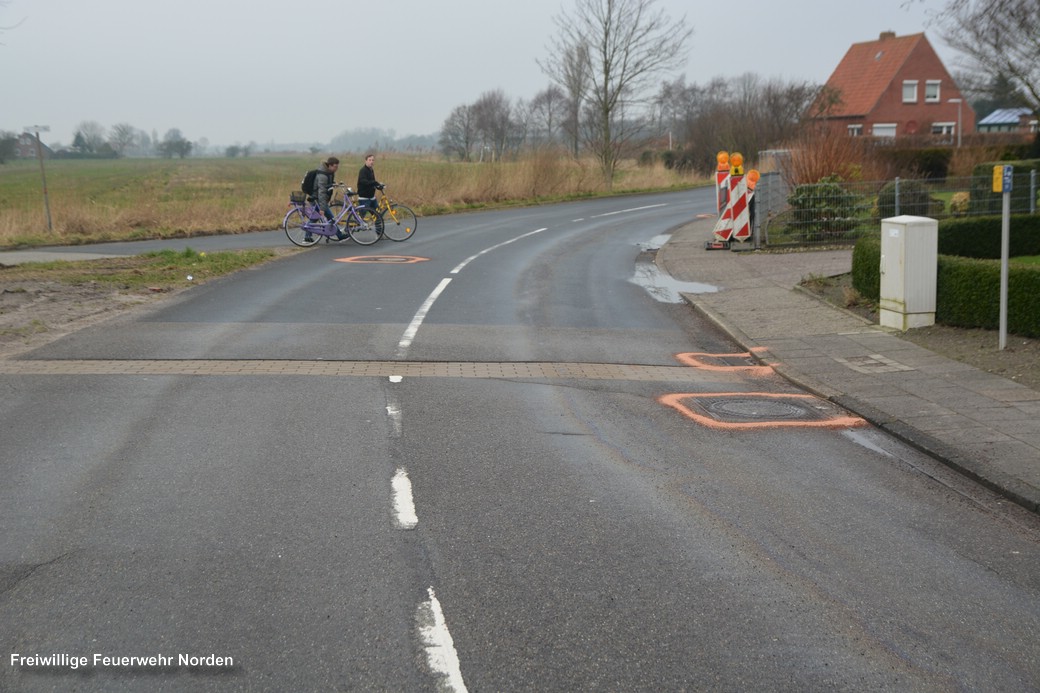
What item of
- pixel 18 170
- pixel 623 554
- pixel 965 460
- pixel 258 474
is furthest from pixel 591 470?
pixel 18 170

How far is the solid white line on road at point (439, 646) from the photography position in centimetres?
378

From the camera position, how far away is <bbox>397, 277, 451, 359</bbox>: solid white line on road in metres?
10.7

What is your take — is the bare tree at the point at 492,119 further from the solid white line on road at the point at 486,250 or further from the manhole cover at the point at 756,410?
the manhole cover at the point at 756,410

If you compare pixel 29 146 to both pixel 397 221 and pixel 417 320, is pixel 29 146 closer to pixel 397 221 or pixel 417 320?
pixel 397 221

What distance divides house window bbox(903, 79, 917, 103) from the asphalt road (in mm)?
63012

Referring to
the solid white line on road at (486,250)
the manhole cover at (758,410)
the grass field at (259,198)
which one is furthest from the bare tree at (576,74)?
the manhole cover at (758,410)

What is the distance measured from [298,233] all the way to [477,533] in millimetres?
17284

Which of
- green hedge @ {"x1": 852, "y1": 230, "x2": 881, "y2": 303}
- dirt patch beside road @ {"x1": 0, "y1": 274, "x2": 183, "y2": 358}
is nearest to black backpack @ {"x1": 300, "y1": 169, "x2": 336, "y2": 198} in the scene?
dirt patch beside road @ {"x1": 0, "y1": 274, "x2": 183, "y2": 358}

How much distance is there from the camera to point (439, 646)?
4.04 metres

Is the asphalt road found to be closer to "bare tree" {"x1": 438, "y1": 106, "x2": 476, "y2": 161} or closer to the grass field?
the grass field

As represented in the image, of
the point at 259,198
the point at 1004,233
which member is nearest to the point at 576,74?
the point at 259,198

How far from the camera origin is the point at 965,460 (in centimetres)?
681

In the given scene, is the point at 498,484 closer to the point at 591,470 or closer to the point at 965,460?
the point at 591,470

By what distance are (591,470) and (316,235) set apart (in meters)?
16.1
